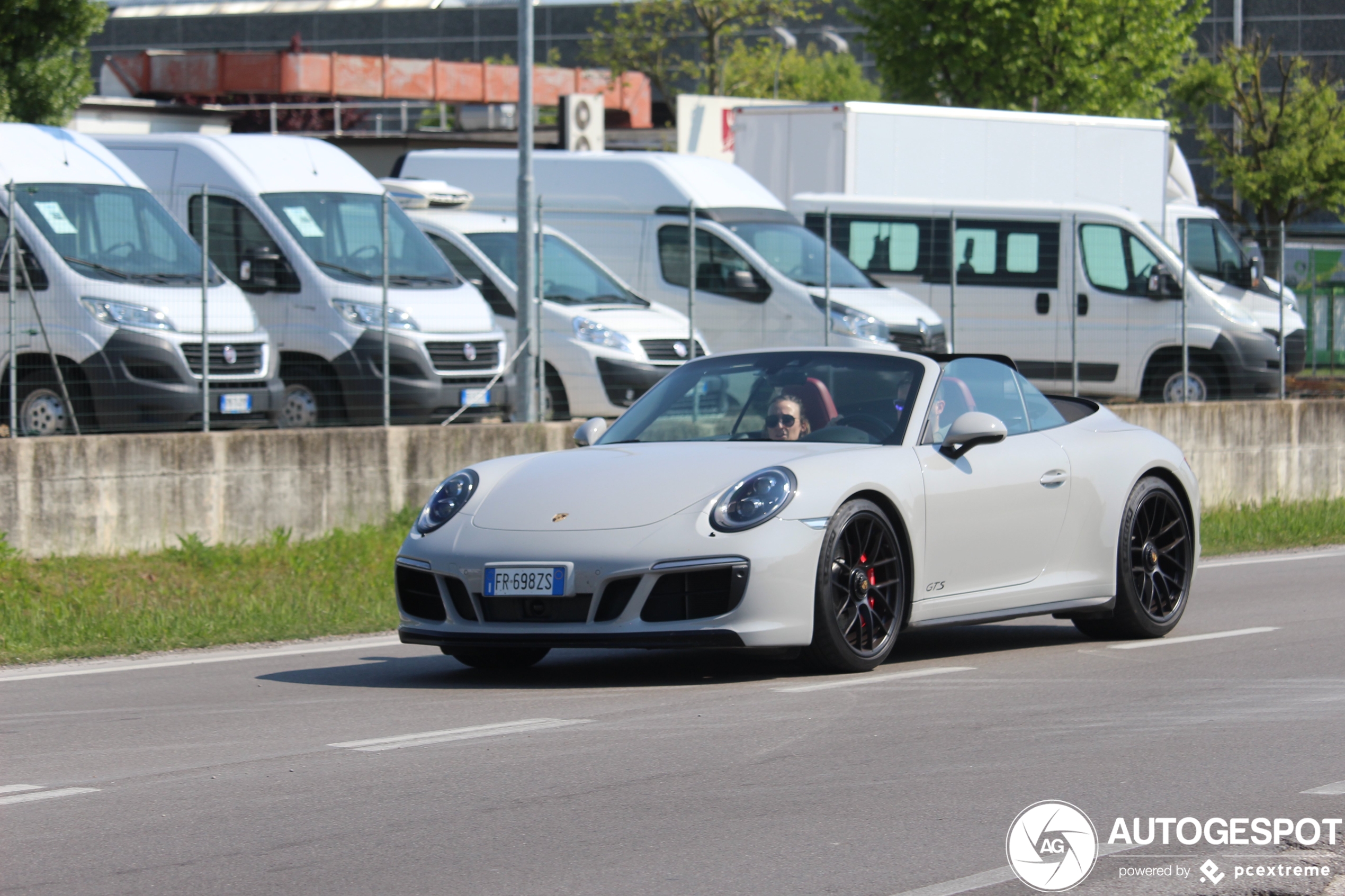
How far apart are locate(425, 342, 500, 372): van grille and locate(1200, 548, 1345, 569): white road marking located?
630 cm

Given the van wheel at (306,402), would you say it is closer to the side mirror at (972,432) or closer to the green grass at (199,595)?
the green grass at (199,595)

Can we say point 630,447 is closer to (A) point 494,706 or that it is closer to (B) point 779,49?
(A) point 494,706

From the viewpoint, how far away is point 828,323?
62.3ft

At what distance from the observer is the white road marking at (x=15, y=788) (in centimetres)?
598

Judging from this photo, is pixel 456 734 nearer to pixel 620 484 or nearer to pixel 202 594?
pixel 620 484

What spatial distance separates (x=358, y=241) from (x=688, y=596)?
10524mm

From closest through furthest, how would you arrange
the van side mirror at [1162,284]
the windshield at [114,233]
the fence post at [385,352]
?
the windshield at [114,233], the fence post at [385,352], the van side mirror at [1162,284]

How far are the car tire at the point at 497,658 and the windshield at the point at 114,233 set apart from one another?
749 centimetres

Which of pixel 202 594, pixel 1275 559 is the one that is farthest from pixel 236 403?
Answer: pixel 1275 559

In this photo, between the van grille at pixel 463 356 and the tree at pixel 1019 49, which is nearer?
the van grille at pixel 463 356

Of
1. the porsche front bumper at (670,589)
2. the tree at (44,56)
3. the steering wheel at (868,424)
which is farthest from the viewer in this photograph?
the tree at (44,56)

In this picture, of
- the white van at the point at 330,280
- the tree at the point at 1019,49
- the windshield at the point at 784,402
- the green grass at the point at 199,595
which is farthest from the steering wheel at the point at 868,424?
the tree at the point at 1019,49

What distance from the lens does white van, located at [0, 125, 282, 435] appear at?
14.3 metres

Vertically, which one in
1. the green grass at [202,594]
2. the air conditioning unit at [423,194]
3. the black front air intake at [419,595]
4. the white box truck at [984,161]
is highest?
the white box truck at [984,161]
